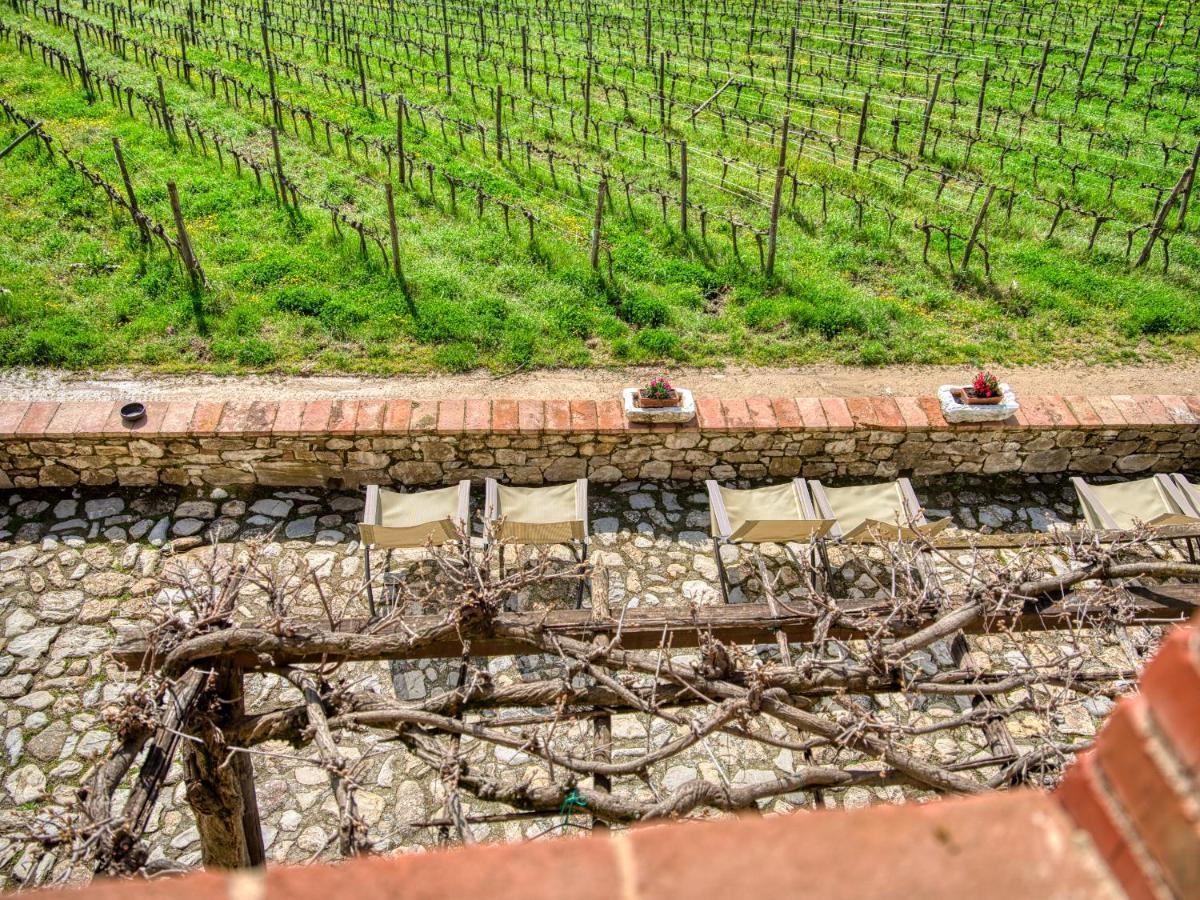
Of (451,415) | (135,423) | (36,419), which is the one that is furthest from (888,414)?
(36,419)

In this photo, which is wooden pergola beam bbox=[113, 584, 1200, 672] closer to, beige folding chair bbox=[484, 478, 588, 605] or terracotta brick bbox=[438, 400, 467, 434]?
beige folding chair bbox=[484, 478, 588, 605]

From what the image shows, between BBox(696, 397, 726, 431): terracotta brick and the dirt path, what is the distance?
0.76 metres

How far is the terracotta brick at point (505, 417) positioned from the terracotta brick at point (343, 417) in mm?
1082

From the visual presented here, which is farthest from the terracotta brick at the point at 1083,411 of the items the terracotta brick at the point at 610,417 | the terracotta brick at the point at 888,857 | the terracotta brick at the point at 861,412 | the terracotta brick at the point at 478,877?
the terracotta brick at the point at 478,877

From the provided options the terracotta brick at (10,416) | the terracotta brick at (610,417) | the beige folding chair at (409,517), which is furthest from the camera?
the terracotta brick at (610,417)

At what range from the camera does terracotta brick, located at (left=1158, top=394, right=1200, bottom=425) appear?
7.04 metres

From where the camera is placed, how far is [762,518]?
624cm

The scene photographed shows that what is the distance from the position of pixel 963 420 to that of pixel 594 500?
10.1 ft

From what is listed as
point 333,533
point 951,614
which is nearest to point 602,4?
point 333,533

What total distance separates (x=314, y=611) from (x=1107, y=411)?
651cm

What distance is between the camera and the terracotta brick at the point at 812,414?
682cm

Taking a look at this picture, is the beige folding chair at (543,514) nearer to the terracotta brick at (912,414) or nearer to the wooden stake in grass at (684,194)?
the terracotta brick at (912,414)

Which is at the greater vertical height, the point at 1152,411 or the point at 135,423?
the point at 135,423

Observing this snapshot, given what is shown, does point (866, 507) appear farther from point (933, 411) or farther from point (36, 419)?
point (36, 419)
